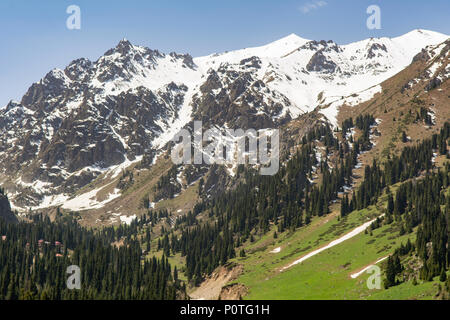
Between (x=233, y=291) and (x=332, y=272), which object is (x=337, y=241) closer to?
(x=332, y=272)

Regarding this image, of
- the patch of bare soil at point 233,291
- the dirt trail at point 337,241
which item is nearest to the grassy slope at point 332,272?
the patch of bare soil at point 233,291

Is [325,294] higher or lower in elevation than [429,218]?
lower

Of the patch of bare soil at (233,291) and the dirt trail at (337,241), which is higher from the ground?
the dirt trail at (337,241)

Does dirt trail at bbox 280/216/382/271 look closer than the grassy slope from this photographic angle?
No

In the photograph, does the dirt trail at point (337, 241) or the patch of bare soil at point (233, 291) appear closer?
the patch of bare soil at point (233, 291)

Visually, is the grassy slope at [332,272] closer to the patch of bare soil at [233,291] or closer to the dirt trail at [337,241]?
the patch of bare soil at [233,291]

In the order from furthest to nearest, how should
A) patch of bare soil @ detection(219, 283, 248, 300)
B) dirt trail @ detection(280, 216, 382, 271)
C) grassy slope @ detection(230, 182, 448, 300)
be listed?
dirt trail @ detection(280, 216, 382, 271)
patch of bare soil @ detection(219, 283, 248, 300)
grassy slope @ detection(230, 182, 448, 300)

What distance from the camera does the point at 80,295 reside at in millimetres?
159875

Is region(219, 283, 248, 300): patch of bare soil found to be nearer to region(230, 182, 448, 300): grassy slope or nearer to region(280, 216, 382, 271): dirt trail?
region(230, 182, 448, 300): grassy slope

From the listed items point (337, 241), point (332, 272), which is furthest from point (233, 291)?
point (337, 241)

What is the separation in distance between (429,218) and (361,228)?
42.8 meters

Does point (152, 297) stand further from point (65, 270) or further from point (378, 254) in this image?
point (378, 254)

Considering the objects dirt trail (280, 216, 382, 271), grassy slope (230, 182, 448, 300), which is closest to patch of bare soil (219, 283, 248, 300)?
grassy slope (230, 182, 448, 300)
